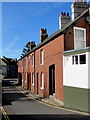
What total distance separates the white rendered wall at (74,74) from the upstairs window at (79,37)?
67.0 inches

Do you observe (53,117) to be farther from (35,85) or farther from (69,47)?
(35,85)

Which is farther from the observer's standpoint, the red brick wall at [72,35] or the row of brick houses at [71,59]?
the red brick wall at [72,35]

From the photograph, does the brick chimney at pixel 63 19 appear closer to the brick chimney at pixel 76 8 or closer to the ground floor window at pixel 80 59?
the brick chimney at pixel 76 8

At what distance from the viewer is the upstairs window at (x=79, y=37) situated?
15.2 meters

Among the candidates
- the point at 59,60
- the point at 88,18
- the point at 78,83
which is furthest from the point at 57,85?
the point at 88,18

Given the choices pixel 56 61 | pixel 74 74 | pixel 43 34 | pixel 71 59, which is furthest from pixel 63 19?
pixel 74 74

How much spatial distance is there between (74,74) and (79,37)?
368 centimetres

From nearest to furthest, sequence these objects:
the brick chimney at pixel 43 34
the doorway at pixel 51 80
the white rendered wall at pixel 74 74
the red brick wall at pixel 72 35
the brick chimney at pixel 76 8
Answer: the white rendered wall at pixel 74 74 → the red brick wall at pixel 72 35 → the brick chimney at pixel 76 8 → the doorway at pixel 51 80 → the brick chimney at pixel 43 34

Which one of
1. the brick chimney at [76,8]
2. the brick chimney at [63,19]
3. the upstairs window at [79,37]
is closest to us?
the upstairs window at [79,37]

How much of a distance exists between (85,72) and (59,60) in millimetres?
3873

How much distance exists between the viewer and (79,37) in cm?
1525

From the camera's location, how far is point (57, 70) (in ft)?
53.4

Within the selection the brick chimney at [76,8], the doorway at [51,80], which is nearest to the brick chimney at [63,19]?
the brick chimney at [76,8]

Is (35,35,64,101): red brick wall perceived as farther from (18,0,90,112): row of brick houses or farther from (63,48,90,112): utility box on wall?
(63,48,90,112): utility box on wall
